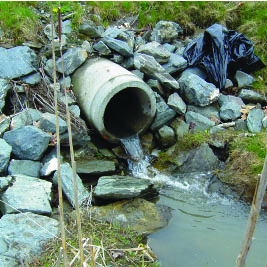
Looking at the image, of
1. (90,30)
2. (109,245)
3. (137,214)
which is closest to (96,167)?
(137,214)

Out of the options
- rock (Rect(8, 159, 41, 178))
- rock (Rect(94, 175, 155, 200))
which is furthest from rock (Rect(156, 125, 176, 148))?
rock (Rect(8, 159, 41, 178))

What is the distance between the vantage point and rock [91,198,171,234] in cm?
356

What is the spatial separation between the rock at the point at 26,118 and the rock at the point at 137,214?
1.57 metres

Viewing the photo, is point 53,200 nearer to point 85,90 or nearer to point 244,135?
point 85,90

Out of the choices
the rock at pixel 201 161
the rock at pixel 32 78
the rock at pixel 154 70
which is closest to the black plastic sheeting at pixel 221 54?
the rock at pixel 154 70

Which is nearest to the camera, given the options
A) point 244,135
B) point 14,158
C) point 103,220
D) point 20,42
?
point 103,220

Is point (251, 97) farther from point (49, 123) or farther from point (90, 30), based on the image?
point (49, 123)

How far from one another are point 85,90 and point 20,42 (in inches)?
59.3

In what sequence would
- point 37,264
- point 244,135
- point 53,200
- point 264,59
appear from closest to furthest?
point 37,264 < point 53,200 < point 244,135 < point 264,59

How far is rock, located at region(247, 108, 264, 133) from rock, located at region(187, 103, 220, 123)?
1.55 ft

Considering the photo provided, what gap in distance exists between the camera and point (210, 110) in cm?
540

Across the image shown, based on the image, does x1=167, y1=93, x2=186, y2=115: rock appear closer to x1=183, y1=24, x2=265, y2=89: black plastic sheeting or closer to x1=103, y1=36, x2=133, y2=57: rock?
x1=183, y1=24, x2=265, y2=89: black plastic sheeting

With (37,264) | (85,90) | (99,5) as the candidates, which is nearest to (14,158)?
(85,90)

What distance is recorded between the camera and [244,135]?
4816mm
